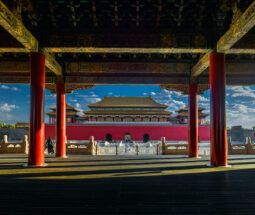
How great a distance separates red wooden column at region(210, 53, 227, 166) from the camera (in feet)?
21.1

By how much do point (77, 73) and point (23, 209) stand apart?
737cm

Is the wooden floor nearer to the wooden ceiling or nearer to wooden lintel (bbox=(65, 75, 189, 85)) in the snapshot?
the wooden ceiling

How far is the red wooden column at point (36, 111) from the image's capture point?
6.47 m

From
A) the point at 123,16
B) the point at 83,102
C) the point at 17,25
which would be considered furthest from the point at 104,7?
the point at 83,102

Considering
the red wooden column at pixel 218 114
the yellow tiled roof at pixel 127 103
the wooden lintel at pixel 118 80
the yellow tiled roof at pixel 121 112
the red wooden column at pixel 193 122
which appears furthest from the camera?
the yellow tiled roof at pixel 127 103

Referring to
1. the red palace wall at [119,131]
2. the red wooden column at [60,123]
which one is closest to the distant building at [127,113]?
the red palace wall at [119,131]

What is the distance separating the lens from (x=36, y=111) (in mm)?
6578

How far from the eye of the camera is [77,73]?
31.6 ft

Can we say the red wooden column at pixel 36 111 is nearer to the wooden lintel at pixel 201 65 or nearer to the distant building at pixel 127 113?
the wooden lintel at pixel 201 65

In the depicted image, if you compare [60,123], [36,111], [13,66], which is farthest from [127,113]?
[36,111]

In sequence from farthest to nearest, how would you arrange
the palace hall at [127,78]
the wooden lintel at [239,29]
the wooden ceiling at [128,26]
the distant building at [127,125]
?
the distant building at [127,125] → the wooden ceiling at [128,26] → the wooden lintel at [239,29] → the palace hall at [127,78]

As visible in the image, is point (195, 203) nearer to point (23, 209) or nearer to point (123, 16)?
point (23, 209)

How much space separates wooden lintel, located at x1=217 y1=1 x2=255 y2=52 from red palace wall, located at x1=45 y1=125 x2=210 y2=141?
22009mm

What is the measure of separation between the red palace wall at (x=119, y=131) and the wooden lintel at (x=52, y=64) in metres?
19.0
